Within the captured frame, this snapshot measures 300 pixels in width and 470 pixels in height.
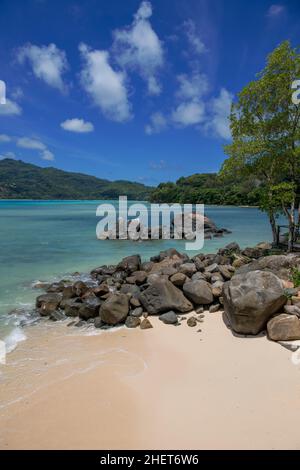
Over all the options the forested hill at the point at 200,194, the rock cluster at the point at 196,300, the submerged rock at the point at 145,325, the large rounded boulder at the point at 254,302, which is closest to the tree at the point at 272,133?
the rock cluster at the point at 196,300

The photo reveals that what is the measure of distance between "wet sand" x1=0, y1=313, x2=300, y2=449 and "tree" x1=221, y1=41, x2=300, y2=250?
896 centimetres

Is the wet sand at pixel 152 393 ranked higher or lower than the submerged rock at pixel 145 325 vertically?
lower

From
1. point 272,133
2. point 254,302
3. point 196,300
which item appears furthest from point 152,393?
point 272,133

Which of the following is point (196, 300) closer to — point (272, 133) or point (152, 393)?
point (152, 393)

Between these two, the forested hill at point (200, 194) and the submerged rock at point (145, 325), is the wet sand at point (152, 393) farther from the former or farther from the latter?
the forested hill at point (200, 194)

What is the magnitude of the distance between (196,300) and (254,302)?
2.14m

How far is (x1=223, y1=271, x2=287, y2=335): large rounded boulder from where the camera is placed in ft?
19.5

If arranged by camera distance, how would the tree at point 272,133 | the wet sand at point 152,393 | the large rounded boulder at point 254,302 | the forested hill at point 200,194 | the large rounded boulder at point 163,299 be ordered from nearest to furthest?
the wet sand at point 152,393
the large rounded boulder at point 254,302
the large rounded boulder at point 163,299
the tree at point 272,133
the forested hill at point 200,194

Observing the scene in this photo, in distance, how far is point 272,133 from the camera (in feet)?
42.3

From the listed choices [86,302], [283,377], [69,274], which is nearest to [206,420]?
[283,377]

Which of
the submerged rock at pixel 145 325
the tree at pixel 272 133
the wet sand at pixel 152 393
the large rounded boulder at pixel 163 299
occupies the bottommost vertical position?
the wet sand at pixel 152 393

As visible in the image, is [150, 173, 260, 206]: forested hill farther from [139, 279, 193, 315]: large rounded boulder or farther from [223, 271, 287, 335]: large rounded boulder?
[223, 271, 287, 335]: large rounded boulder

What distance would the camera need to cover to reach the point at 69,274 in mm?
13312

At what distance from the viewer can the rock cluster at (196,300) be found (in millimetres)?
5984
